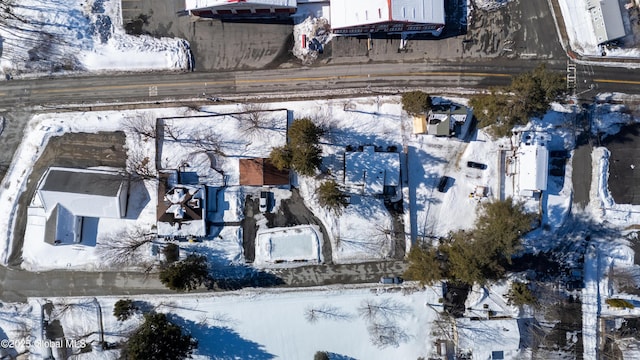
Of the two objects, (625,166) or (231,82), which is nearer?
(625,166)

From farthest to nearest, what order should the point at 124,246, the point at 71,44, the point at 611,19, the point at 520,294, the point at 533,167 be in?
1. the point at 71,44
2. the point at 124,246
3. the point at 611,19
4. the point at 520,294
5. the point at 533,167

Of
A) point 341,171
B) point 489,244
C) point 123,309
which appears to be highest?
point 341,171

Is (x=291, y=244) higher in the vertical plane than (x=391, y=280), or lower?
higher

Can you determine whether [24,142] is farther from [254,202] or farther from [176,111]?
[254,202]

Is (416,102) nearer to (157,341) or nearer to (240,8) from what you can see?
(240,8)

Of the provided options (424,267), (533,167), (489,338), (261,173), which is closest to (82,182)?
(261,173)

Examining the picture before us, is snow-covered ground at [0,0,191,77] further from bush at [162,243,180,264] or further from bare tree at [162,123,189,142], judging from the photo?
bush at [162,243,180,264]

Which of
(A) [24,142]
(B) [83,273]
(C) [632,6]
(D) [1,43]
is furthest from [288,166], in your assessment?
Answer: (C) [632,6]

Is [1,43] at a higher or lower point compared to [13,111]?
higher
